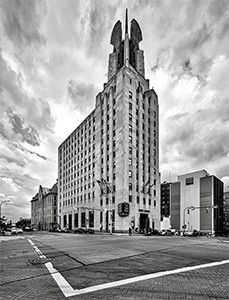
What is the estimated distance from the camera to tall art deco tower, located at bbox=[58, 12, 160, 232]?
254 feet

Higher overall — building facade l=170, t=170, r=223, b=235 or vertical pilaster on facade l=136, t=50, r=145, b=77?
vertical pilaster on facade l=136, t=50, r=145, b=77

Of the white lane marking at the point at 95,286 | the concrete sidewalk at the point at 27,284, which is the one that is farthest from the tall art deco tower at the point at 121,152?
the white lane marking at the point at 95,286

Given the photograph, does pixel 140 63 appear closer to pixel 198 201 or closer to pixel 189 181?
pixel 189 181

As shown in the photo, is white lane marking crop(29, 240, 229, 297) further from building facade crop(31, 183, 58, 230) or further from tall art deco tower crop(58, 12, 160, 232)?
building facade crop(31, 183, 58, 230)

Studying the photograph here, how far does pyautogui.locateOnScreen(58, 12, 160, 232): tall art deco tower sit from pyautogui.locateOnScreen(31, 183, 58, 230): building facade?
3497 cm

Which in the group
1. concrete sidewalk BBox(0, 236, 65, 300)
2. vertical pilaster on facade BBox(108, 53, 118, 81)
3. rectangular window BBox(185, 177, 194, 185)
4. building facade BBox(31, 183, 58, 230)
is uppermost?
vertical pilaster on facade BBox(108, 53, 118, 81)

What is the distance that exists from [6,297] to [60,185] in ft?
413

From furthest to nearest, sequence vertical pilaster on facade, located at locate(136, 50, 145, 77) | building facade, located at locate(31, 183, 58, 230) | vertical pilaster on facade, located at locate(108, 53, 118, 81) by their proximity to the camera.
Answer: building facade, located at locate(31, 183, 58, 230) → vertical pilaster on facade, located at locate(136, 50, 145, 77) → vertical pilaster on facade, located at locate(108, 53, 118, 81)

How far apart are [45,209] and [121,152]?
3668 inches

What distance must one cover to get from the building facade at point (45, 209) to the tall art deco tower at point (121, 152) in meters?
35.0

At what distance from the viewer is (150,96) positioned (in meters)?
92.8

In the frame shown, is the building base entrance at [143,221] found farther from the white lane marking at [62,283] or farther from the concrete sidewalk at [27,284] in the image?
the white lane marking at [62,283]

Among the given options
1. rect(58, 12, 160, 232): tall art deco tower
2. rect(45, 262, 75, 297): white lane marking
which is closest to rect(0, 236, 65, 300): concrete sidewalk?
rect(45, 262, 75, 297): white lane marking

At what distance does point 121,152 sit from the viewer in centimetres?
7838
